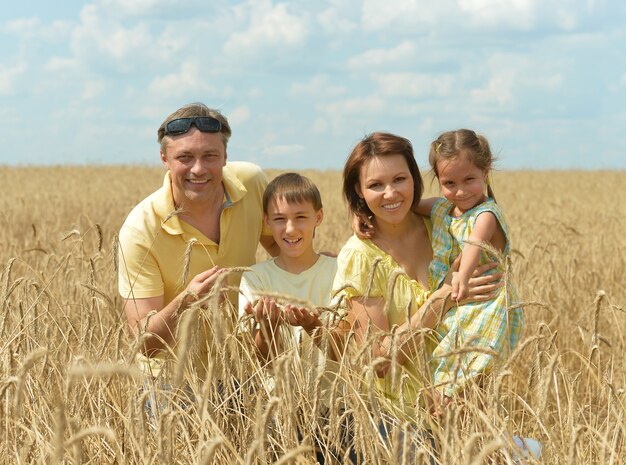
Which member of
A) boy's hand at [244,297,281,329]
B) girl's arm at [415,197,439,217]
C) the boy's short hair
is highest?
the boy's short hair

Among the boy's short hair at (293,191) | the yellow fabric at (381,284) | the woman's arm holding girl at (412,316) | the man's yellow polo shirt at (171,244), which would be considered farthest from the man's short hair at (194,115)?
the woman's arm holding girl at (412,316)

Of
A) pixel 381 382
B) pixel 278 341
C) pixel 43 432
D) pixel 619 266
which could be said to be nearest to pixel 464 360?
pixel 381 382

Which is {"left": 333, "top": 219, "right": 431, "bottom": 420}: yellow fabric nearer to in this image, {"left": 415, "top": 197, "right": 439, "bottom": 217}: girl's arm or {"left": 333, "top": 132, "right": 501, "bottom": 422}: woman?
{"left": 333, "top": 132, "right": 501, "bottom": 422}: woman

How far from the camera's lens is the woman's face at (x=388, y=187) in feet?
9.52

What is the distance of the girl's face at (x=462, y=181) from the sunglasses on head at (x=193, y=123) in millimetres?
967

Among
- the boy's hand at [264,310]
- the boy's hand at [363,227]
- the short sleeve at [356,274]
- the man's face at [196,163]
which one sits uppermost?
the man's face at [196,163]

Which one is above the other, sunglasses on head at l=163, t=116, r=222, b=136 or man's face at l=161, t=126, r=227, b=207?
sunglasses on head at l=163, t=116, r=222, b=136

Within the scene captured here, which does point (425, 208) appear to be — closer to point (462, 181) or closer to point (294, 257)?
point (462, 181)

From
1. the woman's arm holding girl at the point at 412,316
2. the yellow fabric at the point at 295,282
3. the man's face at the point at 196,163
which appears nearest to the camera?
the woman's arm holding girl at the point at 412,316

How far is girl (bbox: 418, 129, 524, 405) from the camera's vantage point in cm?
286

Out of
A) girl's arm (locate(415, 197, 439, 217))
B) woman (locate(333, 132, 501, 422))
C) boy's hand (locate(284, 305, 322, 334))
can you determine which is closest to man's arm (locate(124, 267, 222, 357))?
boy's hand (locate(284, 305, 322, 334))

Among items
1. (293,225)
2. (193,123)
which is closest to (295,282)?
(293,225)

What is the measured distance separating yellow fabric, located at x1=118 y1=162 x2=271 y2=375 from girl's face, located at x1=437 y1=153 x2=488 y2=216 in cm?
92

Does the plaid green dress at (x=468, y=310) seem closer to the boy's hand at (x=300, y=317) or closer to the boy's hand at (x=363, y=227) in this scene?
the boy's hand at (x=363, y=227)
